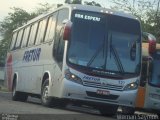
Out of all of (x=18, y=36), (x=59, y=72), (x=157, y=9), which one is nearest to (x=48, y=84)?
(x=59, y=72)

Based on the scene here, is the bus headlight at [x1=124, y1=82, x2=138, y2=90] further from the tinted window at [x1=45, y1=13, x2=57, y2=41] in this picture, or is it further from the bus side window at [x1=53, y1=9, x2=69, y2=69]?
the tinted window at [x1=45, y1=13, x2=57, y2=41]

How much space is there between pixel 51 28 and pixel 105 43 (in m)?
3.11

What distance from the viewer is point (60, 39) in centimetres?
1722

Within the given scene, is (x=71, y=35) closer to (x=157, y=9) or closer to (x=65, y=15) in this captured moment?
(x=65, y=15)

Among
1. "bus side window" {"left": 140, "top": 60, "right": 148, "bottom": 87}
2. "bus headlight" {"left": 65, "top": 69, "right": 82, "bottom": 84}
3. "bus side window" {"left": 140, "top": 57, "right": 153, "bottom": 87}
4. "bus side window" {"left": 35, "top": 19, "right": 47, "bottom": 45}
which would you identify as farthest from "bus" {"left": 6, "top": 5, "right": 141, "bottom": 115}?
"bus side window" {"left": 140, "top": 60, "right": 148, "bottom": 87}

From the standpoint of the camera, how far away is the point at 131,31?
17203 mm

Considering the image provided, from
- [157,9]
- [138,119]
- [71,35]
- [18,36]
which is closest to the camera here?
[71,35]

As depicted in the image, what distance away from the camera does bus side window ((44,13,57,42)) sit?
61.6 feet

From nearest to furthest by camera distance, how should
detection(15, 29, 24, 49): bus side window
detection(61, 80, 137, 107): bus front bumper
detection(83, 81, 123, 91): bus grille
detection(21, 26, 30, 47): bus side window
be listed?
detection(61, 80, 137, 107): bus front bumper → detection(83, 81, 123, 91): bus grille → detection(21, 26, 30, 47): bus side window → detection(15, 29, 24, 49): bus side window

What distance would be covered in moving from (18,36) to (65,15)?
382 inches

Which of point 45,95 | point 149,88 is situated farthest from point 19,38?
point 45,95

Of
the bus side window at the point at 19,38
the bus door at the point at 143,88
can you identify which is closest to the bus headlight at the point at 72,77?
the bus door at the point at 143,88

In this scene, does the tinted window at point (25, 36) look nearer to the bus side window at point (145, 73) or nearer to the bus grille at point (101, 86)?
the bus side window at point (145, 73)

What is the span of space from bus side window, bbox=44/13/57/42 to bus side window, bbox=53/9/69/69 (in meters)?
0.57
